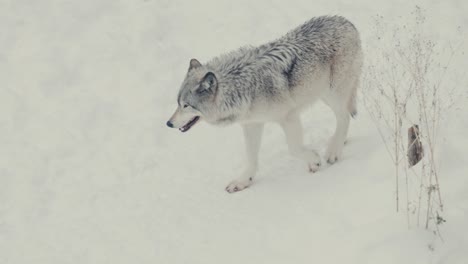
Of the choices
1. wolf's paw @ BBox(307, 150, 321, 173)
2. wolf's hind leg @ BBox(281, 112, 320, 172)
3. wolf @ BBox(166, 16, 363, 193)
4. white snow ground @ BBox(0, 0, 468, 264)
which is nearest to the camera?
white snow ground @ BBox(0, 0, 468, 264)

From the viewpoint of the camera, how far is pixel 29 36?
8.16 meters

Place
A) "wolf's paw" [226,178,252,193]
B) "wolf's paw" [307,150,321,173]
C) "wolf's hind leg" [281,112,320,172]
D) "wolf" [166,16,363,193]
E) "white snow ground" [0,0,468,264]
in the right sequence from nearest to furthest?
"white snow ground" [0,0,468,264] < "wolf" [166,16,363,193] < "wolf's hind leg" [281,112,320,172] < "wolf's paw" [307,150,321,173] < "wolf's paw" [226,178,252,193]

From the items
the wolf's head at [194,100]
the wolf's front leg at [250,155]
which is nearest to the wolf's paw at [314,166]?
the wolf's front leg at [250,155]

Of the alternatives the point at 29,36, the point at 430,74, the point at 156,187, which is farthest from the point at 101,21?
the point at 430,74

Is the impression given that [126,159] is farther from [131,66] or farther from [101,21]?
[101,21]

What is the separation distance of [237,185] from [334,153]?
1093 millimetres

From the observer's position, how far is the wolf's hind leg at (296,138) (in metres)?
5.78

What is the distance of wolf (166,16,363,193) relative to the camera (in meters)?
5.59

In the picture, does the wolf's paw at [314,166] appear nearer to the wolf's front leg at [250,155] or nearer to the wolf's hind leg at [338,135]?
the wolf's hind leg at [338,135]

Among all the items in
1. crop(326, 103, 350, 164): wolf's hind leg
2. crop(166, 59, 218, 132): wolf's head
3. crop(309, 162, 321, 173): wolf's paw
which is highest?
crop(166, 59, 218, 132): wolf's head

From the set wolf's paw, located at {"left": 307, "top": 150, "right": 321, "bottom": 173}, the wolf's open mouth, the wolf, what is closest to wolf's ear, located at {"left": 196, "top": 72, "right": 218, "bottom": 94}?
the wolf

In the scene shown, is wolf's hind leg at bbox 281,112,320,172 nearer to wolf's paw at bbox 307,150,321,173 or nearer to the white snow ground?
wolf's paw at bbox 307,150,321,173

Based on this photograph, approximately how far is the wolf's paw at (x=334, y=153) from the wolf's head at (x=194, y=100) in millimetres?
1449

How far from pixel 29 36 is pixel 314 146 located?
4.38 meters
